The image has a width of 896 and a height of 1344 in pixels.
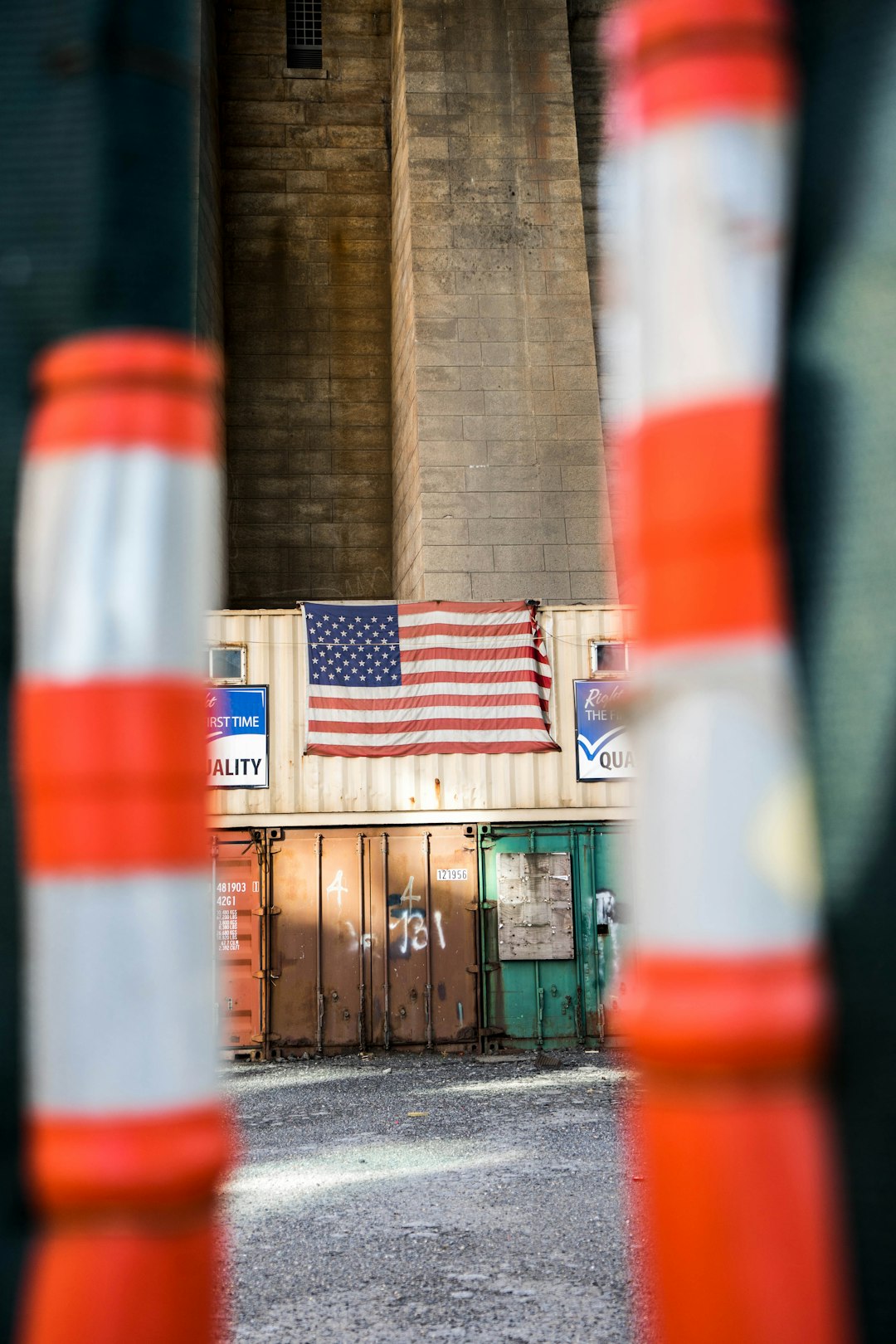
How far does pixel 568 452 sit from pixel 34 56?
62.4 ft

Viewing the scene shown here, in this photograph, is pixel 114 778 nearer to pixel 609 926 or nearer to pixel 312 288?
pixel 609 926

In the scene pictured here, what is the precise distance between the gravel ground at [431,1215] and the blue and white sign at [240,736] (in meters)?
4.22

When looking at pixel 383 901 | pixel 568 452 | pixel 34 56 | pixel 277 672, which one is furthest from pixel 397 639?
pixel 34 56

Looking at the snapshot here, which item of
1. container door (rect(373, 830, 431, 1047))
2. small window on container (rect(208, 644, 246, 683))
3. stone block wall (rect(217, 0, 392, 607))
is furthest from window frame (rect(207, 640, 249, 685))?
stone block wall (rect(217, 0, 392, 607))

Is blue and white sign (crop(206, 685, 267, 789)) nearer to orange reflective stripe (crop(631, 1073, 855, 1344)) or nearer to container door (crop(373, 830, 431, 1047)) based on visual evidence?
container door (crop(373, 830, 431, 1047))

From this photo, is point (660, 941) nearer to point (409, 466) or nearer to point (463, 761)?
point (463, 761)

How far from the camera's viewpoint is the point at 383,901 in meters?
15.2

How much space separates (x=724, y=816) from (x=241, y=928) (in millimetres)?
14406

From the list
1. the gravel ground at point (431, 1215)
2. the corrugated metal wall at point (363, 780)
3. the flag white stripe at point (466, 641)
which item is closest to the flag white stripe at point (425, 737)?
the corrugated metal wall at point (363, 780)

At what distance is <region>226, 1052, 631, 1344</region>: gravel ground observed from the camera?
527 cm

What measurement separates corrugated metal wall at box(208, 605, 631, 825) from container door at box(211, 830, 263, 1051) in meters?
0.39

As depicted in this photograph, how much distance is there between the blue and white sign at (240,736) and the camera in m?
15.4

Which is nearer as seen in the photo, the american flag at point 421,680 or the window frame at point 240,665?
the american flag at point 421,680

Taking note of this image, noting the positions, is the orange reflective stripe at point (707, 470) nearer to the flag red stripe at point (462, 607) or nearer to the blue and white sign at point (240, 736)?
the flag red stripe at point (462, 607)
